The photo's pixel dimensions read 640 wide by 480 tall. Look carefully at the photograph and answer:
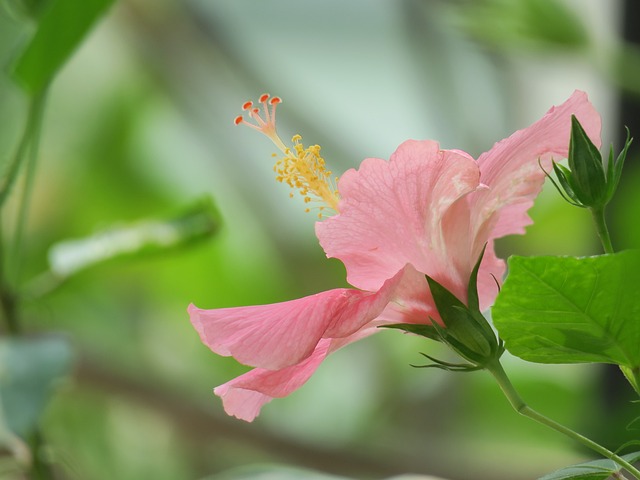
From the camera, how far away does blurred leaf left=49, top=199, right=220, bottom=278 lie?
0.71 meters

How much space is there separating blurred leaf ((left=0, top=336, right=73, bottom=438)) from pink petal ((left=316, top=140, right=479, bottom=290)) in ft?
0.83

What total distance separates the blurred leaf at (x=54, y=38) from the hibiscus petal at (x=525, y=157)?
0.29 m

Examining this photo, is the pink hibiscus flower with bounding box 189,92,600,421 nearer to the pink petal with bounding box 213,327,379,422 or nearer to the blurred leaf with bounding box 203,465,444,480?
the pink petal with bounding box 213,327,379,422

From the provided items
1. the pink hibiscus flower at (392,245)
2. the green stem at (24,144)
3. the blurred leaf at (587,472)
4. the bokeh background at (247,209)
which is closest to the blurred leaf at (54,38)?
the green stem at (24,144)

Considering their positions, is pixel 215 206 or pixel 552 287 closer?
pixel 552 287

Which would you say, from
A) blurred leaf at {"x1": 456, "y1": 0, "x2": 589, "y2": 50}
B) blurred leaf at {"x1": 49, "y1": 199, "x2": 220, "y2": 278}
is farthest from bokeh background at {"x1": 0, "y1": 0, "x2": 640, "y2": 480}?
blurred leaf at {"x1": 49, "y1": 199, "x2": 220, "y2": 278}

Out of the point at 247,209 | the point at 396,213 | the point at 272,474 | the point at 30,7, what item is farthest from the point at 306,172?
the point at 247,209

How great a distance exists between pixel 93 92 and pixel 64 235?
1.28 ft

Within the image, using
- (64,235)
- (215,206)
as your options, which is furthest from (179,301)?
(215,206)

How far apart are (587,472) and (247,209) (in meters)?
1.38

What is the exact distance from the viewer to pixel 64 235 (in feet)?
5.18

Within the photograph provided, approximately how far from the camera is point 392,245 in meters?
0.39

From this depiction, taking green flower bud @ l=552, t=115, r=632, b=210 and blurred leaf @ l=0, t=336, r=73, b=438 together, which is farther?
blurred leaf @ l=0, t=336, r=73, b=438

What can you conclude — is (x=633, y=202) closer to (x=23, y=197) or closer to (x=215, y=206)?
(x=215, y=206)
